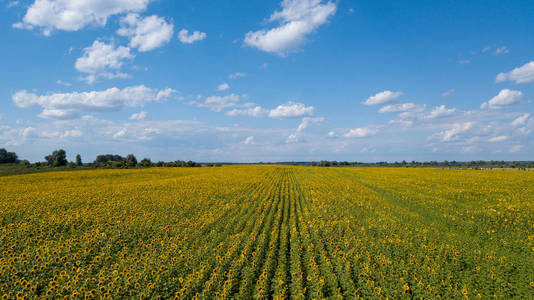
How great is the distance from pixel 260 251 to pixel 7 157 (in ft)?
443

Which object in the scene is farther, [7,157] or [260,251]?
[7,157]

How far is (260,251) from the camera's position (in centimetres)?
1104

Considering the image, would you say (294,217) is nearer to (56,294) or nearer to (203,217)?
(203,217)

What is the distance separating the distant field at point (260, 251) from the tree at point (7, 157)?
364 ft

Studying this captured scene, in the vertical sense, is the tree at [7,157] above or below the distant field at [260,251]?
above

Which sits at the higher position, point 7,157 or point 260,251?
point 7,157

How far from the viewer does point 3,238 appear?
41.3 feet

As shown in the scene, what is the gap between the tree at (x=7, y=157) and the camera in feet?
312

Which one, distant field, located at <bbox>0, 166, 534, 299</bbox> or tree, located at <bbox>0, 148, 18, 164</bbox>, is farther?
tree, located at <bbox>0, 148, 18, 164</bbox>

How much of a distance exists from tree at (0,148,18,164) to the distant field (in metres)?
111

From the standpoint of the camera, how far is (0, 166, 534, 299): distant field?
8.27 metres

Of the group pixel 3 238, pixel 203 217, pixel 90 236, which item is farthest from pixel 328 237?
pixel 3 238

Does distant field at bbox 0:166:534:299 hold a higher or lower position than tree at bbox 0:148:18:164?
lower

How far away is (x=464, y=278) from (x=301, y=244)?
646 centimetres
